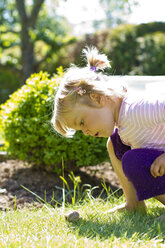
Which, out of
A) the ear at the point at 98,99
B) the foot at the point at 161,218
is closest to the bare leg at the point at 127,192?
the foot at the point at 161,218

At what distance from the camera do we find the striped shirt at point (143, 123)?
1891 mm

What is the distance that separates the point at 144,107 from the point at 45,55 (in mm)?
8373

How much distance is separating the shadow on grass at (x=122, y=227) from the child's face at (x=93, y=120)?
52cm

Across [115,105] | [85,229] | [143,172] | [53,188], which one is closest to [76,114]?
[115,105]

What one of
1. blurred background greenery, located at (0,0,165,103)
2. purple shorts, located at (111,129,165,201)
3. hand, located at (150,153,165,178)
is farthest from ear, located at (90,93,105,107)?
blurred background greenery, located at (0,0,165,103)

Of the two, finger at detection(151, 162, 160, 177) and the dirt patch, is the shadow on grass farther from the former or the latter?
the dirt patch

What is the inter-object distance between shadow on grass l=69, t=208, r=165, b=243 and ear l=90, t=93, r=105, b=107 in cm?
68

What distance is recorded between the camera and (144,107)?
1924 mm

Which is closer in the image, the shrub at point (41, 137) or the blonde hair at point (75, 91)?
the blonde hair at point (75, 91)

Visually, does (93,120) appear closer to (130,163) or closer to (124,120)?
(124,120)

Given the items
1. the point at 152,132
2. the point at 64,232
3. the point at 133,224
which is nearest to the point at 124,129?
the point at 152,132

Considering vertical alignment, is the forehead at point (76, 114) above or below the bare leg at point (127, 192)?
above

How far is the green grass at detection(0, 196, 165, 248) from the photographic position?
4.99ft

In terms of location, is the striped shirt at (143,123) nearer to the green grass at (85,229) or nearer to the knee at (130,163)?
the knee at (130,163)
